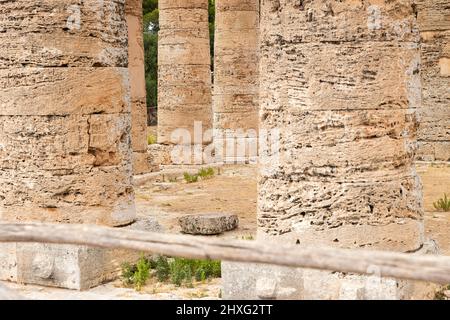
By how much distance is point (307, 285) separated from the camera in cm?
638

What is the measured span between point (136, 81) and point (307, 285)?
10.6 m

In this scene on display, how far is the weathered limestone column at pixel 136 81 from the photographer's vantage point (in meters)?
16.1

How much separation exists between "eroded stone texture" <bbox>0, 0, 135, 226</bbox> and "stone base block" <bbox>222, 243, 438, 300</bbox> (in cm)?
241

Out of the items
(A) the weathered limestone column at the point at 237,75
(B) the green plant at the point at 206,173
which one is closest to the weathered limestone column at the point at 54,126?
(B) the green plant at the point at 206,173

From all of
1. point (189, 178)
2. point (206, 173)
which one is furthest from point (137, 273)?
point (206, 173)

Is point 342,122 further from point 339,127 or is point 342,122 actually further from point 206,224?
point 206,224

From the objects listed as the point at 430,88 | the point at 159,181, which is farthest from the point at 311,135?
the point at 430,88

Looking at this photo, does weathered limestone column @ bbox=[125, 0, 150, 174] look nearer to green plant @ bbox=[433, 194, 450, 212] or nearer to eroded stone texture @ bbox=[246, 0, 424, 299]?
green plant @ bbox=[433, 194, 450, 212]

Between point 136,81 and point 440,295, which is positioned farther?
point 136,81

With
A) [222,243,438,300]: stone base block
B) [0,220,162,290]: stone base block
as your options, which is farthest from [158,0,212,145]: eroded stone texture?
[222,243,438,300]: stone base block

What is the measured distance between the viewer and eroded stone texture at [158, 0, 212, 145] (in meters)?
18.5

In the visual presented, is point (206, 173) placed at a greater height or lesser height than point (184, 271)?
greater

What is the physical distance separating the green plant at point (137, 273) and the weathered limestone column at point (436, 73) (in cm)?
1111
